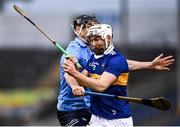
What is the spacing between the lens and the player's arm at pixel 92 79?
747cm

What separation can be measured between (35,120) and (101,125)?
836 inches

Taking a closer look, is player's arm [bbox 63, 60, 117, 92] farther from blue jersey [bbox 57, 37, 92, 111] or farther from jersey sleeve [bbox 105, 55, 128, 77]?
blue jersey [bbox 57, 37, 92, 111]

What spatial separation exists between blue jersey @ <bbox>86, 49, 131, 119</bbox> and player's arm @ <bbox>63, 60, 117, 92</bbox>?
75 mm

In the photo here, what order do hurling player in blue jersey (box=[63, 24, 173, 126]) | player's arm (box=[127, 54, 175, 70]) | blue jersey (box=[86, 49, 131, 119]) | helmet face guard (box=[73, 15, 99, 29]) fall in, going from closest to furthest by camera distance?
hurling player in blue jersey (box=[63, 24, 173, 126]), blue jersey (box=[86, 49, 131, 119]), helmet face guard (box=[73, 15, 99, 29]), player's arm (box=[127, 54, 175, 70])

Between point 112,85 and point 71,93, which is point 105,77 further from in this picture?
point 71,93

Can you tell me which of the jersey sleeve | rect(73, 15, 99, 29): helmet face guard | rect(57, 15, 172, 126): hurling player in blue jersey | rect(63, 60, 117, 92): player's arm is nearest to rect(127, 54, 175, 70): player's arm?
rect(57, 15, 172, 126): hurling player in blue jersey

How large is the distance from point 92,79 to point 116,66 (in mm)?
273

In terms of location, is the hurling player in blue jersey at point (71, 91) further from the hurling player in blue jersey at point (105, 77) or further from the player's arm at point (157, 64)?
the hurling player in blue jersey at point (105, 77)

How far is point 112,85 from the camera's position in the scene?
777cm

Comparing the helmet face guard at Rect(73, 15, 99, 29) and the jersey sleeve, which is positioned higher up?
the helmet face guard at Rect(73, 15, 99, 29)

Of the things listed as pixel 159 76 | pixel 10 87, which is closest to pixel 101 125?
pixel 159 76

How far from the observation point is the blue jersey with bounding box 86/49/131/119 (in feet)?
25.3

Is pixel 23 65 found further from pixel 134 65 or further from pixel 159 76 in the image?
pixel 134 65

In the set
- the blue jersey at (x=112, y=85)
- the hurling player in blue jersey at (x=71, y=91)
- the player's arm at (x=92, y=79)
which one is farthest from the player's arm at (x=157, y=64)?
the player's arm at (x=92, y=79)
